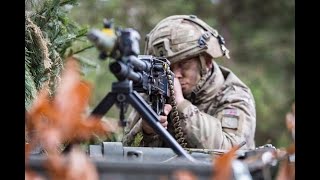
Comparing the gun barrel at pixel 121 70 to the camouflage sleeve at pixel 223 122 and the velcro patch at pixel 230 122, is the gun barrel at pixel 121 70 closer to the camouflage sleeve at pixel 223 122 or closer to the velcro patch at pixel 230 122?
the camouflage sleeve at pixel 223 122

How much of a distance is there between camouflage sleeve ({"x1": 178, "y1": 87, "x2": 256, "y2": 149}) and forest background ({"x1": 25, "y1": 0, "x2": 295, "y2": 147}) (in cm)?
64

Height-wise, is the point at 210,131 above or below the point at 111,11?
below

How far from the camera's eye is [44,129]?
196cm

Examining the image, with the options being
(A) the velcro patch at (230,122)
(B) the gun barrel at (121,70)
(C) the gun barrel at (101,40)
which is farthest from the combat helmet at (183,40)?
(C) the gun barrel at (101,40)

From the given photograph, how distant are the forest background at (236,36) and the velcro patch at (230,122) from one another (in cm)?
77

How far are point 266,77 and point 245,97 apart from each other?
21.9 feet

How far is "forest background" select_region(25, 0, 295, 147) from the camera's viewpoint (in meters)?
4.65

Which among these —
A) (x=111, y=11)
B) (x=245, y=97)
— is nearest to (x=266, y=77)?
(x=111, y=11)

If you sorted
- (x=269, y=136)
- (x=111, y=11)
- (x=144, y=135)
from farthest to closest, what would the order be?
1. (x=269, y=136)
2. (x=111, y=11)
3. (x=144, y=135)

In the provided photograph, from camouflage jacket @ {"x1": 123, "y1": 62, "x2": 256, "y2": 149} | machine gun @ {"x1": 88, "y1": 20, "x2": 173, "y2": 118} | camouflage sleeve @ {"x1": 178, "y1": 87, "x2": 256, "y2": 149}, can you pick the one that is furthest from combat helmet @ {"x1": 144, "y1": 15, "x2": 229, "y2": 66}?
machine gun @ {"x1": 88, "y1": 20, "x2": 173, "y2": 118}

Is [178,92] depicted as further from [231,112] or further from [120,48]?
[120,48]
